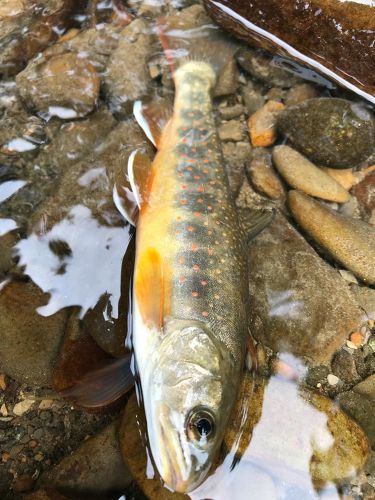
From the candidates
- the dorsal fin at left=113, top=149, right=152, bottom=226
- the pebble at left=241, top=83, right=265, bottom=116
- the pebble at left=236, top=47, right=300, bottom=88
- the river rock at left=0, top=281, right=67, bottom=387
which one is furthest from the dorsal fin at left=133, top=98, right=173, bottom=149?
the river rock at left=0, top=281, right=67, bottom=387

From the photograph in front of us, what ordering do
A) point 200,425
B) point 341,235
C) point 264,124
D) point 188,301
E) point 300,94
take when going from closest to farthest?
point 200,425, point 188,301, point 341,235, point 264,124, point 300,94

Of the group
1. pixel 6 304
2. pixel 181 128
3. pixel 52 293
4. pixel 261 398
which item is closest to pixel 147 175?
pixel 181 128

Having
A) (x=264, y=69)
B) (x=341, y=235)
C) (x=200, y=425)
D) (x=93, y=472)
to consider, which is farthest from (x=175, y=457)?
(x=264, y=69)

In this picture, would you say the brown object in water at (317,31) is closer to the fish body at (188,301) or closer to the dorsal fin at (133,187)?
the fish body at (188,301)

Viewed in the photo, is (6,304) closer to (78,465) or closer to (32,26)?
(78,465)

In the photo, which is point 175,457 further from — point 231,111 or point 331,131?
point 231,111

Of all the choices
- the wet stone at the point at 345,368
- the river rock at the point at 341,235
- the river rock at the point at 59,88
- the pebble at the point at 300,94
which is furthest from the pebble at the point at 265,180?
the river rock at the point at 59,88

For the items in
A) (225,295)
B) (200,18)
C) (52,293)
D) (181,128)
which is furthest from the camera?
(200,18)
